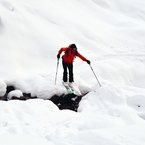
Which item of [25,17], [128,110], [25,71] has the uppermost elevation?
[25,17]

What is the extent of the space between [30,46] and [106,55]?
4.72 m

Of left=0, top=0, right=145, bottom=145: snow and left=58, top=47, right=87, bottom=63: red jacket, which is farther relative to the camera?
left=58, top=47, right=87, bottom=63: red jacket

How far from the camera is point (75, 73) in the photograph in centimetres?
1056

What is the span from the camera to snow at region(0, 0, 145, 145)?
4.64m

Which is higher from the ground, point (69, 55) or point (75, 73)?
point (69, 55)

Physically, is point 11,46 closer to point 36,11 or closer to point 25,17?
point 25,17

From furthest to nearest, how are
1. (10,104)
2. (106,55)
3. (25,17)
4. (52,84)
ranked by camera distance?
(25,17) → (106,55) → (52,84) → (10,104)

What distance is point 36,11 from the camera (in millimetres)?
17312

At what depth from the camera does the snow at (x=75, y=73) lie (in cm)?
464

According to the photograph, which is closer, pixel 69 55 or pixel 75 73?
pixel 69 55

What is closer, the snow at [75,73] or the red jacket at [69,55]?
the snow at [75,73]

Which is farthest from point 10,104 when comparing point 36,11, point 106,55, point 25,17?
point 36,11

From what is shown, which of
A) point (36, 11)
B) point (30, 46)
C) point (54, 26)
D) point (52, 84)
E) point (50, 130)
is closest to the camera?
point (50, 130)

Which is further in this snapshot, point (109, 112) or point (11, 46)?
point (11, 46)
